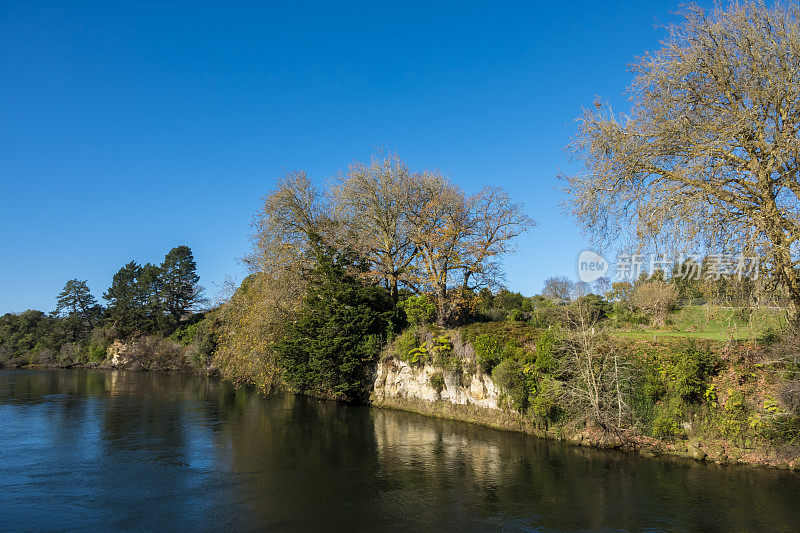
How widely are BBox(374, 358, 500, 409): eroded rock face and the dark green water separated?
1689mm

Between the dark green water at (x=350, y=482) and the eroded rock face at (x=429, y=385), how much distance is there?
5.54ft

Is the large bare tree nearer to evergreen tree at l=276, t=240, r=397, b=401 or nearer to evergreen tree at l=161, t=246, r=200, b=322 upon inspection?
evergreen tree at l=276, t=240, r=397, b=401

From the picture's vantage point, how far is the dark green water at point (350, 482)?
463 inches

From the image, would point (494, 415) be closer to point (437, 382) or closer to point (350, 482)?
point (437, 382)

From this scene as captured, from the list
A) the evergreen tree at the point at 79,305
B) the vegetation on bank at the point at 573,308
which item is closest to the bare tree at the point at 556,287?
the vegetation on bank at the point at 573,308

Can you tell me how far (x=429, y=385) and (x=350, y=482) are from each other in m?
12.6

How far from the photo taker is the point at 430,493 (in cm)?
1373

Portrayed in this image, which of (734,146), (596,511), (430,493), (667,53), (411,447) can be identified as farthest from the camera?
(411,447)

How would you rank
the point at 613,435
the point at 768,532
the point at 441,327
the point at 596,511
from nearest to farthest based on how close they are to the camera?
the point at 768,532
the point at 596,511
the point at 613,435
the point at 441,327

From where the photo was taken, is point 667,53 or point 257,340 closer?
point 667,53

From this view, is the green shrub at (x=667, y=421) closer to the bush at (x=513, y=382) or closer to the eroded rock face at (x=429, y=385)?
the bush at (x=513, y=382)

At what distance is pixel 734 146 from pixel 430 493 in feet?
47.9

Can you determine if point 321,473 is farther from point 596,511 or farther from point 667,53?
point 667,53

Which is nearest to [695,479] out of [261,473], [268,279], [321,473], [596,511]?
[596,511]
